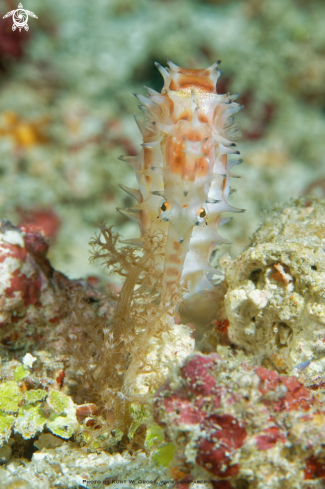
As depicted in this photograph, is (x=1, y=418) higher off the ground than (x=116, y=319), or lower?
lower

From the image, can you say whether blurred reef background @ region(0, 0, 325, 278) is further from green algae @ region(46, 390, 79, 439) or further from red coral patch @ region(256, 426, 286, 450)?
red coral patch @ region(256, 426, 286, 450)

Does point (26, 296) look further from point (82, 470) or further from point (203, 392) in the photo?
point (203, 392)

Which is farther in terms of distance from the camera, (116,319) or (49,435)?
(116,319)

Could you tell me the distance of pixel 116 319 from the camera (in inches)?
79.6

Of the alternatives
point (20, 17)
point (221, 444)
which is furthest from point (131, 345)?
point (20, 17)

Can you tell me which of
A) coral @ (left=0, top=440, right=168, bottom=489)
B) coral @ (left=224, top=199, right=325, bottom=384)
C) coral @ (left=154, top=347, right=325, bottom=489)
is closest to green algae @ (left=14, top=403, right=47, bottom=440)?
coral @ (left=0, top=440, right=168, bottom=489)

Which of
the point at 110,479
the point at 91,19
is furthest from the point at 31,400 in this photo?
the point at 91,19

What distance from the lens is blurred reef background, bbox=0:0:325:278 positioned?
606cm

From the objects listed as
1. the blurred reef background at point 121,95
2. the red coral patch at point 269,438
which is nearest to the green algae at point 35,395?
the red coral patch at point 269,438

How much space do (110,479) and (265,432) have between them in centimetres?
82

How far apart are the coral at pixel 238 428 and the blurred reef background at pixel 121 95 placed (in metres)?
4.32

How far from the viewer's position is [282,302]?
71.3 inches

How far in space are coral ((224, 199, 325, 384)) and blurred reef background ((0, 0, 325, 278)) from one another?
3.83 metres

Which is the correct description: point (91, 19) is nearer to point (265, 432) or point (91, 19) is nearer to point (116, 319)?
point (116, 319)
